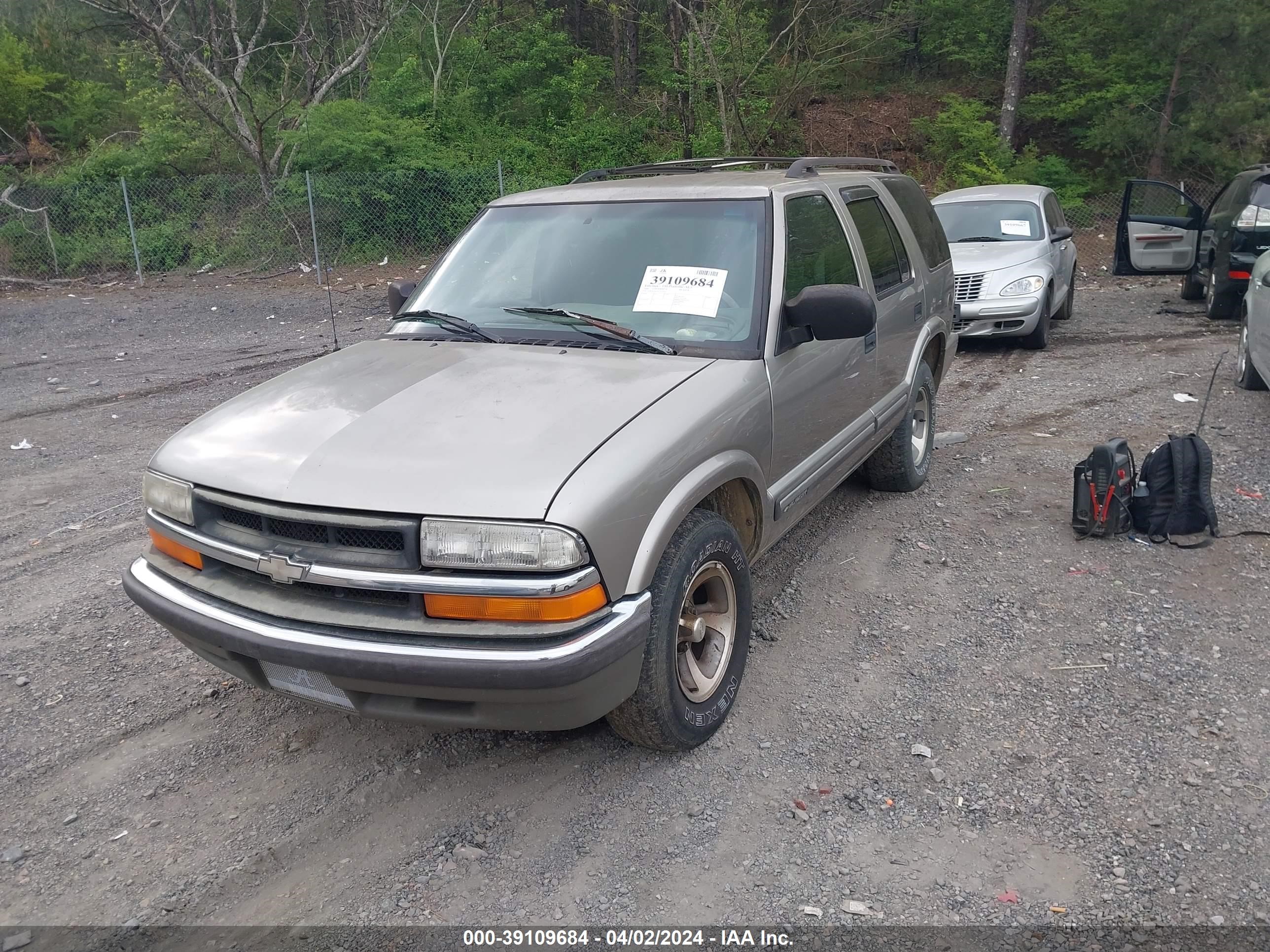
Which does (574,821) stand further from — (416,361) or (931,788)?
(416,361)

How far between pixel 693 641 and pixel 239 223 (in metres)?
17.7

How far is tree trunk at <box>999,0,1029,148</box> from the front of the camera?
67.8 ft

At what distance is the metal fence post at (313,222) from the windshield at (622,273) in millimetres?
13393

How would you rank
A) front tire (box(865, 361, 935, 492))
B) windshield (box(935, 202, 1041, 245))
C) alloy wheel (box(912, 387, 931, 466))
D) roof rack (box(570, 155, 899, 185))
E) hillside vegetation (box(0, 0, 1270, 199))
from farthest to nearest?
hillside vegetation (box(0, 0, 1270, 199)) → windshield (box(935, 202, 1041, 245)) → alloy wheel (box(912, 387, 931, 466)) → front tire (box(865, 361, 935, 492)) → roof rack (box(570, 155, 899, 185))

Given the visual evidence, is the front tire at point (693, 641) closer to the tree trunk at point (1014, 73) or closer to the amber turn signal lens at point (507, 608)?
the amber turn signal lens at point (507, 608)

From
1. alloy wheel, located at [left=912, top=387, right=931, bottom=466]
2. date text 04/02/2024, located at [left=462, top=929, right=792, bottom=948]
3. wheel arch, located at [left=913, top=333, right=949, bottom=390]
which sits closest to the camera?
date text 04/02/2024, located at [left=462, top=929, right=792, bottom=948]

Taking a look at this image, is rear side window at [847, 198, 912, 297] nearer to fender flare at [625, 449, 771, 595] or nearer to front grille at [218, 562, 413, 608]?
fender flare at [625, 449, 771, 595]

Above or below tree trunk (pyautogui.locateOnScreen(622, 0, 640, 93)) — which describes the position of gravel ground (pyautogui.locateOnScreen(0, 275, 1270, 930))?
below

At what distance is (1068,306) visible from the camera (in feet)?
39.1

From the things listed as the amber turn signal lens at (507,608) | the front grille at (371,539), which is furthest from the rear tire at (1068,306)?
the front grille at (371,539)

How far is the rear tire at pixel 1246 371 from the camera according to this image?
25.9ft

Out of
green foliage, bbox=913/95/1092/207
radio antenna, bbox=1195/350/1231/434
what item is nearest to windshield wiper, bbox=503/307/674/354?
radio antenna, bbox=1195/350/1231/434

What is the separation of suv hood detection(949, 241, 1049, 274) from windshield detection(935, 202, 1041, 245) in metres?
0.18

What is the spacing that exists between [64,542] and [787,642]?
412 cm
